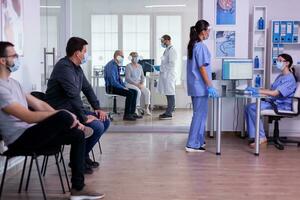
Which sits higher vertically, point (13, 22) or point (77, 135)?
point (13, 22)

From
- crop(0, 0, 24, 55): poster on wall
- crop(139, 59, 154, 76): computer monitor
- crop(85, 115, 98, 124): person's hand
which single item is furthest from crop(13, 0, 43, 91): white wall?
crop(139, 59, 154, 76): computer monitor

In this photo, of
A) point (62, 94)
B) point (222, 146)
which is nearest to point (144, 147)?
point (222, 146)

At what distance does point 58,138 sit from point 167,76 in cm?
438

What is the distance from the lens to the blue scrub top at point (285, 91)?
521cm

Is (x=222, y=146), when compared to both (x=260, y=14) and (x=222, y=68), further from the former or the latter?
(x=260, y=14)

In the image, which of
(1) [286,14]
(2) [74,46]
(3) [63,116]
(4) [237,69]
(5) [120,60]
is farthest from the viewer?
(5) [120,60]

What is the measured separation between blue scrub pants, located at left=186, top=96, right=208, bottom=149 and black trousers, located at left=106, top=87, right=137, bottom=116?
2.34 m

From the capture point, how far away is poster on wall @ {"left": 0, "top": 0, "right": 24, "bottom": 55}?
12.2 feet

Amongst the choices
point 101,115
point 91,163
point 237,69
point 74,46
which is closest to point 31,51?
point 74,46

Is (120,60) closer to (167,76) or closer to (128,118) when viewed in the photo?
(167,76)

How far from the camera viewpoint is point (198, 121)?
16.5 ft

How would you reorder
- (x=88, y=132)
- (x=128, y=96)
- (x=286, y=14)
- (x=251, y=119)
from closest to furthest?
(x=88, y=132) < (x=251, y=119) < (x=286, y=14) < (x=128, y=96)

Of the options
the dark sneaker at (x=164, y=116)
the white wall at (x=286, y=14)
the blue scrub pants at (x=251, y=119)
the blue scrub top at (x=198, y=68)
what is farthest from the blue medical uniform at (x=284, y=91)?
the dark sneaker at (x=164, y=116)

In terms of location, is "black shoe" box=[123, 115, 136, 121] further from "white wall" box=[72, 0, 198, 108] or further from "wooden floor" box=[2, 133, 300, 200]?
"wooden floor" box=[2, 133, 300, 200]
